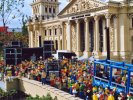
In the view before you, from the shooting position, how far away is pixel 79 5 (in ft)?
190

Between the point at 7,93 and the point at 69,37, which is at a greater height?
the point at 69,37

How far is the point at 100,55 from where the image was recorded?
51.8 m

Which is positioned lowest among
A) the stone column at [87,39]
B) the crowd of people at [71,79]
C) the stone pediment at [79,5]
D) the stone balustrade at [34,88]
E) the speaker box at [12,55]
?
the stone balustrade at [34,88]

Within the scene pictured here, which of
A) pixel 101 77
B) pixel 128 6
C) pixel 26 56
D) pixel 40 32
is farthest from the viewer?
pixel 40 32

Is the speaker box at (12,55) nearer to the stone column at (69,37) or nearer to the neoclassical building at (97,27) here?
the neoclassical building at (97,27)

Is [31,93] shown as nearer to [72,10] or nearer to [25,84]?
[25,84]

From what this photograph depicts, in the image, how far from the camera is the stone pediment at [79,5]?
52966mm

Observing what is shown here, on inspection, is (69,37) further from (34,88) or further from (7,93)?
(34,88)

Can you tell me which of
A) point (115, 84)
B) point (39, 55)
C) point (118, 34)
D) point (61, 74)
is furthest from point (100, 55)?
point (115, 84)

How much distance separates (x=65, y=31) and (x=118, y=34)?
17.5 m

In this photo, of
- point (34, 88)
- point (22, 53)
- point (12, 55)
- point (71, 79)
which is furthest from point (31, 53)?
point (71, 79)

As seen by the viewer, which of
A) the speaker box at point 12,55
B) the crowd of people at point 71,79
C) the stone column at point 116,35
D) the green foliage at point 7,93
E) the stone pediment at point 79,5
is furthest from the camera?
the stone pediment at point 79,5

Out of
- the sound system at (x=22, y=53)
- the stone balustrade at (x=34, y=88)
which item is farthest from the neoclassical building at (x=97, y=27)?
the stone balustrade at (x=34, y=88)

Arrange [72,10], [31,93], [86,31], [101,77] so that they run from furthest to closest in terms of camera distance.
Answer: [72,10] < [86,31] < [31,93] < [101,77]
